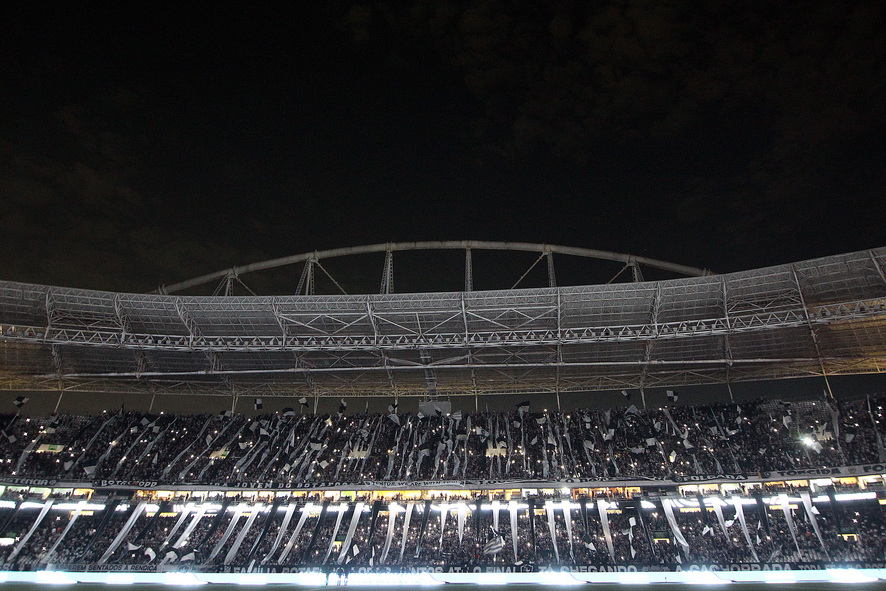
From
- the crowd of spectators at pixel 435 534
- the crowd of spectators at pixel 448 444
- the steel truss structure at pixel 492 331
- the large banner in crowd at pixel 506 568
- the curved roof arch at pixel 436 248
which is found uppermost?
the curved roof arch at pixel 436 248

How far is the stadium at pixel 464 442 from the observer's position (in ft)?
114

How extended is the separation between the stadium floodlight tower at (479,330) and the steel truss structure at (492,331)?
0.44 ft

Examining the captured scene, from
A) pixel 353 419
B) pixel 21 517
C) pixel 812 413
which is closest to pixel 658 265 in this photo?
→ pixel 812 413

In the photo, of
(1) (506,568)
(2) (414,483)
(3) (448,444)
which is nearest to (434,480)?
(2) (414,483)

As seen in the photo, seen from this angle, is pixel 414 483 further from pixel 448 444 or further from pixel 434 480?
pixel 448 444

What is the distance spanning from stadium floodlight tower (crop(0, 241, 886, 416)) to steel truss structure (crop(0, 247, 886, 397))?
13cm

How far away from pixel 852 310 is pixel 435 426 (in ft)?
110

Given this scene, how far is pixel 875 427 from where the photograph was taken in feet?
129

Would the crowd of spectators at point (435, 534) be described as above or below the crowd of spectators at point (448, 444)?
below

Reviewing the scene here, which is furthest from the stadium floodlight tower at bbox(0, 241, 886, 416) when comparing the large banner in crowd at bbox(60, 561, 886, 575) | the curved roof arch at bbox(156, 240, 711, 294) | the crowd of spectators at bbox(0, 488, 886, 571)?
the large banner in crowd at bbox(60, 561, 886, 575)

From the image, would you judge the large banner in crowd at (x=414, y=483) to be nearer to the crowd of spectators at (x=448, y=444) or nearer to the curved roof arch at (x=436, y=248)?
the crowd of spectators at (x=448, y=444)

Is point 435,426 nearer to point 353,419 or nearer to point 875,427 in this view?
point 353,419

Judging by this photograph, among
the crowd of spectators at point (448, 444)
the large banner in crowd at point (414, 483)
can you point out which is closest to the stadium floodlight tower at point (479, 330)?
the crowd of spectators at point (448, 444)

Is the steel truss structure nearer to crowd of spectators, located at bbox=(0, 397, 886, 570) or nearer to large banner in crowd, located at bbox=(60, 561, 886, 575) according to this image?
crowd of spectators, located at bbox=(0, 397, 886, 570)
